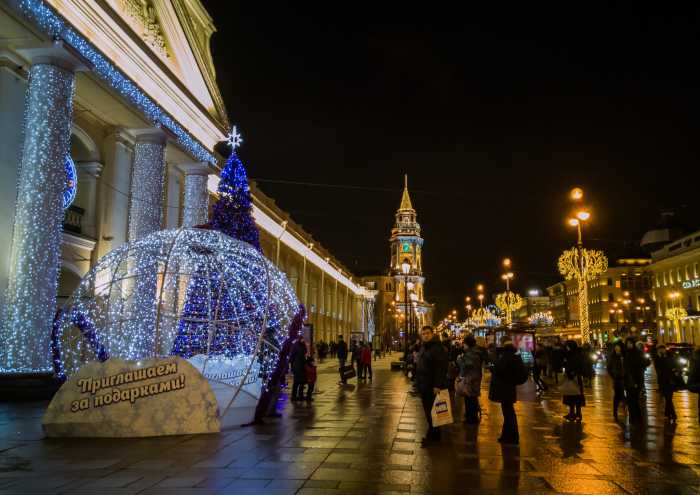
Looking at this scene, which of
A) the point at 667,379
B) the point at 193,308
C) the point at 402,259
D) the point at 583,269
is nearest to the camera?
the point at 667,379

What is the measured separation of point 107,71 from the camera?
17953 millimetres

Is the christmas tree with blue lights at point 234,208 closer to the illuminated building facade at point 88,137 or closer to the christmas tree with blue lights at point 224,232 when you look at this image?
the christmas tree with blue lights at point 224,232

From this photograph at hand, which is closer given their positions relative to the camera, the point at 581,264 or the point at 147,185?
the point at 147,185

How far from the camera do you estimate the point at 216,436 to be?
9.38m

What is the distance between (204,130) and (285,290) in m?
15.4

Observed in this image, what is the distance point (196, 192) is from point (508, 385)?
19.5m

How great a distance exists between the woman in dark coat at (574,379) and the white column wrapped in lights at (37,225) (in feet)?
40.8

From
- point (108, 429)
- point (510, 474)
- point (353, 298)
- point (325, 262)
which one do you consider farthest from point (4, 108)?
point (353, 298)

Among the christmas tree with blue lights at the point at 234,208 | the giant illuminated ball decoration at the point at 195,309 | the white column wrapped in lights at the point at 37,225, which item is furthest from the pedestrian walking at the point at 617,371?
the white column wrapped in lights at the point at 37,225

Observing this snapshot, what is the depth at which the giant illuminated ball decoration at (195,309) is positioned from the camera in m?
11.2

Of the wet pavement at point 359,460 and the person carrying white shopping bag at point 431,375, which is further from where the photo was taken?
the person carrying white shopping bag at point 431,375

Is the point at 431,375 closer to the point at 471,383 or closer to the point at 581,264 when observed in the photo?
the point at 471,383

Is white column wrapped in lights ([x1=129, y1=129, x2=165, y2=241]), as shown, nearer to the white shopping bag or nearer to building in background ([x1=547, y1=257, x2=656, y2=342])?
the white shopping bag

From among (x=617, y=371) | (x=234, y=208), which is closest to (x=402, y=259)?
(x=234, y=208)
